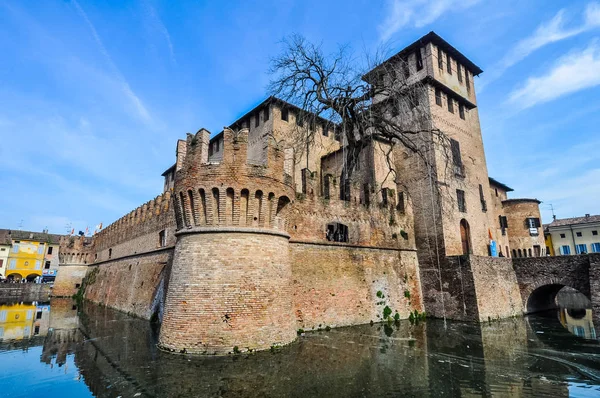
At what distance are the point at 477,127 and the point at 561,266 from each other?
12.0 m

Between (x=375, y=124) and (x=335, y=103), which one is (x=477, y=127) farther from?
(x=335, y=103)

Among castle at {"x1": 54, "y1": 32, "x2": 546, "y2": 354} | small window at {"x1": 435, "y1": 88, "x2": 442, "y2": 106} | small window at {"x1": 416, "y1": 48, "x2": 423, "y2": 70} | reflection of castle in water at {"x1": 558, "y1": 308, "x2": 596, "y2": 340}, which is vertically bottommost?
reflection of castle in water at {"x1": 558, "y1": 308, "x2": 596, "y2": 340}

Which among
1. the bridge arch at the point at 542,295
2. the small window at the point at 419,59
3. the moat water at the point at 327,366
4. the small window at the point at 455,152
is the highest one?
the small window at the point at 419,59

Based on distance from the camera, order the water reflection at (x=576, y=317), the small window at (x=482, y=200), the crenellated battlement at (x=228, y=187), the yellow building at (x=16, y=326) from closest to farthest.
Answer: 1. the crenellated battlement at (x=228, y=187)
2. the yellow building at (x=16, y=326)
3. the water reflection at (x=576, y=317)
4. the small window at (x=482, y=200)

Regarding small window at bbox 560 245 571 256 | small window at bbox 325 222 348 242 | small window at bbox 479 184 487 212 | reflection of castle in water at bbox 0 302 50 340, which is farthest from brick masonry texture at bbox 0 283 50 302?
small window at bbox 560 245 571 256

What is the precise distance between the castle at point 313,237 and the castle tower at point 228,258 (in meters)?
0.04

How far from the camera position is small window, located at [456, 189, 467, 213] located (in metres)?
21.5

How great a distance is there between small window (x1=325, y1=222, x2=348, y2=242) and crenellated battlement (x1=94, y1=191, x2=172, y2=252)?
9.60 meters

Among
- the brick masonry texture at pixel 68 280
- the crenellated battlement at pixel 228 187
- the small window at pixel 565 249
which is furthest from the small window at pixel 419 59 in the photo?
the brick masonry texture at pixel 68 280

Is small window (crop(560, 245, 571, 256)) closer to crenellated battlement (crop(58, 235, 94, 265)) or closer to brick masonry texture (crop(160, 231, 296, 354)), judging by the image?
brick masonry texture (crop(160, 231, 296, 354))

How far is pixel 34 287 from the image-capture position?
41.2m

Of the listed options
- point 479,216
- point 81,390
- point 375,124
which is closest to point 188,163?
point 81,390

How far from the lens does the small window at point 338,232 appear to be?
678 inches

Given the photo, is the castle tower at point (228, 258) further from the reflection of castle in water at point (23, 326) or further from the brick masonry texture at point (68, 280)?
the brick masonry texture at point (68, 280)
